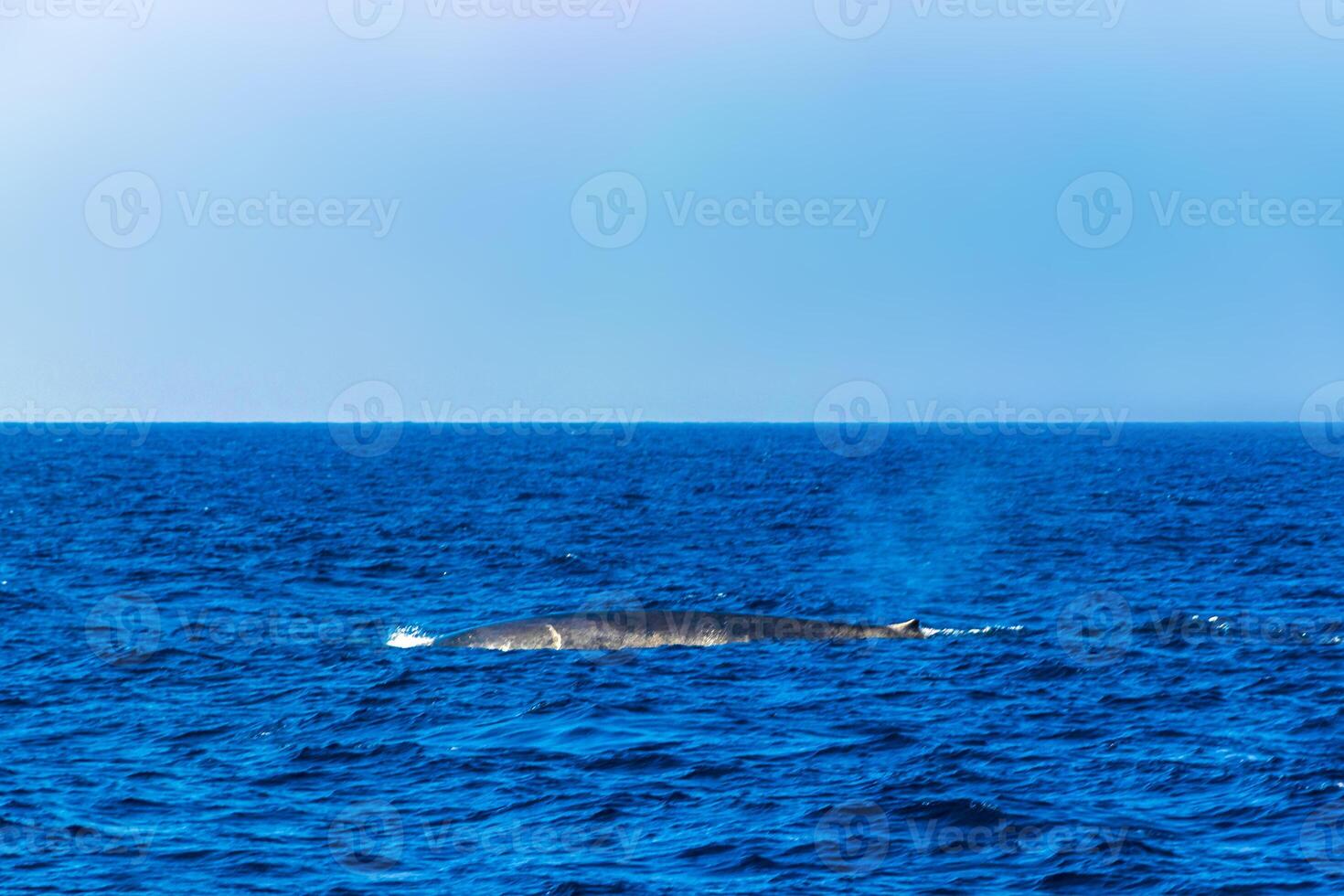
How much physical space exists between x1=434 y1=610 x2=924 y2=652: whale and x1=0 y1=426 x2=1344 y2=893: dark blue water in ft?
3.44

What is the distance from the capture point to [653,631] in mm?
37062

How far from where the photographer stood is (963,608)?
43.4 meters

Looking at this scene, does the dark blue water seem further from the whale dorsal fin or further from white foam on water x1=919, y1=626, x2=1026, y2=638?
the whale dorsal fin

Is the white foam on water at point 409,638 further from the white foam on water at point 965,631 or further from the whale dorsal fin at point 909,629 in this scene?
the white foam on water at point 965,631

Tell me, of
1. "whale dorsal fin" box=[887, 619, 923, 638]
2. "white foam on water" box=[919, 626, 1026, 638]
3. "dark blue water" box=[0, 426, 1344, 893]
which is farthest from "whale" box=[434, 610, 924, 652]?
"dark blue water" box=[0, 426, 1344, 893]

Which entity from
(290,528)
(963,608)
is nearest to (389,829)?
(963,608)

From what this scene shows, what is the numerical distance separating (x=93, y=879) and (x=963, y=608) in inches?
1128

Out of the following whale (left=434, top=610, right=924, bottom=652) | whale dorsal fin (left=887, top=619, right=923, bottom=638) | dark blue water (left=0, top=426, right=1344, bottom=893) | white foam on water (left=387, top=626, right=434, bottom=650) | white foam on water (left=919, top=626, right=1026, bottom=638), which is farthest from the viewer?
white foam on water (left=919, top=626, right=1026, bottom=638)

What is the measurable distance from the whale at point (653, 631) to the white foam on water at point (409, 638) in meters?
0.45

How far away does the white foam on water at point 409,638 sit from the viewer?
121ft

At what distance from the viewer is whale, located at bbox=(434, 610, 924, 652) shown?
36.3m

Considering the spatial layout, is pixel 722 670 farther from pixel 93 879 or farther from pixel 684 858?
pixel 93 879

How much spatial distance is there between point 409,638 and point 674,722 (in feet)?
40.0

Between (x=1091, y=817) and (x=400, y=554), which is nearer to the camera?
(x=1091, y=817)
